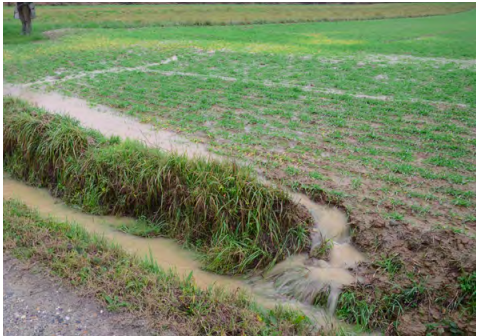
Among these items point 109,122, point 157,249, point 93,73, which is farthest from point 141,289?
point 93,73

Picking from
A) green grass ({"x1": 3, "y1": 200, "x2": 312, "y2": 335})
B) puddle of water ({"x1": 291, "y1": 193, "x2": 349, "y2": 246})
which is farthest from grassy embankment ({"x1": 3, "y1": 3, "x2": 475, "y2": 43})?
puddle of water ({"x1": 291, "y1": 193, "x2": 349, "y2": 246})

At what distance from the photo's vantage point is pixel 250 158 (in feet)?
22.6

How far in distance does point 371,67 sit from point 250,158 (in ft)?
23.5

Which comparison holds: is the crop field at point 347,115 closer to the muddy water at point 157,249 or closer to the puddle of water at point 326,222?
the puddle of water at point 326,222

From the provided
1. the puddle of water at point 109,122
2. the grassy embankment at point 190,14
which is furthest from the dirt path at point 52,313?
the grassy embankment at point 190,14

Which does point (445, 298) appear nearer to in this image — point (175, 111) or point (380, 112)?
point (380, 112)

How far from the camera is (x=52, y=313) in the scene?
3.81 m

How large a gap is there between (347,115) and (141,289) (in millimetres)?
5758

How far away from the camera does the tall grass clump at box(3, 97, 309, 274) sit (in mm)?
5020

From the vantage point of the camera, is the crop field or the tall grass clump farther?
the tall grass clump

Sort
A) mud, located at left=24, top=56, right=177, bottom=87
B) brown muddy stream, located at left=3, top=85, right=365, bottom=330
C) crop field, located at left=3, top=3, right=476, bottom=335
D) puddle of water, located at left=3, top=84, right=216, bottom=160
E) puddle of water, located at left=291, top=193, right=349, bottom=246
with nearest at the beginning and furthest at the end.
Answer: crop field, located at left=3, top=3, right=476, bottom=335 → brown muddy stream, located at left=3, top=85, right=365, bottom=330 → puddle of water, located at left=291, top=193, right=349, bottom=246 → puddle of water, located at left=3, top=84, right=216, bottom=160 → mud, located at left=24, top=56, right=177, bottom=87

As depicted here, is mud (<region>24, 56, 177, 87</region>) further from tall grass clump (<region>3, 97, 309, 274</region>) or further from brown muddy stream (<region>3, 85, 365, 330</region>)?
brown muddy stream (<region>3, 85, 365, 330</region>)

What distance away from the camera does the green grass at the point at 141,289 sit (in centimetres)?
377

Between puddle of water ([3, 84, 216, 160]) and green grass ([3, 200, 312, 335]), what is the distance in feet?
7.54
